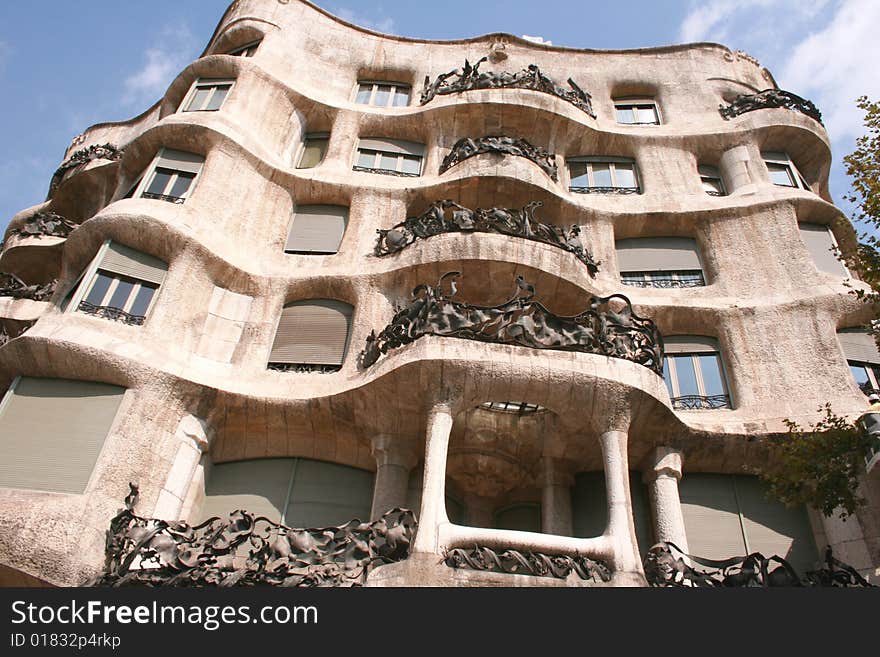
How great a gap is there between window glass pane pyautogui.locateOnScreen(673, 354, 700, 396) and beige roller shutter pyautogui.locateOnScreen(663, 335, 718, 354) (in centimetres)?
15

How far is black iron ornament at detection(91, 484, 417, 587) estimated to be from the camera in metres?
9.41

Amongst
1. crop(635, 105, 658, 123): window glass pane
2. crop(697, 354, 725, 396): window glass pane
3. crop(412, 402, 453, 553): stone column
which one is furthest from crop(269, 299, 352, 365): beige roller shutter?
crop(635, 105, 658, 123): window glass pane

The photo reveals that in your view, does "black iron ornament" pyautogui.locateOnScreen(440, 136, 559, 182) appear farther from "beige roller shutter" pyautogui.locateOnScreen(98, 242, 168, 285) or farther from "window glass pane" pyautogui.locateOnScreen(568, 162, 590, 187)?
"beige roller shutter" pyautogui.locateOnScreen(98, 242, 168, 285)

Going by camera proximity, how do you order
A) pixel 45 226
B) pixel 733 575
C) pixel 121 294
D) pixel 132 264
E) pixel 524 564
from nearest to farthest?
pixel 524 564, pixel 733 575, pixel 121 294, pixel 132 264, pixel 45 226

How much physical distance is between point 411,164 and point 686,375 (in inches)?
348

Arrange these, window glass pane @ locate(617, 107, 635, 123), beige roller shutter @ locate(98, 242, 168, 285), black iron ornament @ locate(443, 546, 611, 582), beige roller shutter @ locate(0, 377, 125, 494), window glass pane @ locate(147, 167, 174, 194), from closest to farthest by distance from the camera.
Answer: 1. black iron ornament @ locate(443, 546, 611, 582)
2. beige roller shutter @ locate(0, 377, 125, 494)
3. beige roller shutter @ locate(98, 242, 168, 285)
4. window glass pane @ locate(147, 167, 174, 194)
5. window glass pane @ locate(617, 107, 635, 123)

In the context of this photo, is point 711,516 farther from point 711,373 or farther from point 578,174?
point 578,174

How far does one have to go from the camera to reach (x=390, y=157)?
60.8ft

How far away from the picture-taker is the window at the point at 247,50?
793 inches

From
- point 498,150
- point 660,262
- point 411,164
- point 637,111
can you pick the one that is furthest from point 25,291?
point 637,111

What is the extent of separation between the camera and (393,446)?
12.3m

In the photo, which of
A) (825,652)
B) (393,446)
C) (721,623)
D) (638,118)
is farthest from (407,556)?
(638,118)

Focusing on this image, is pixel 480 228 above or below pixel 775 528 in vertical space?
above

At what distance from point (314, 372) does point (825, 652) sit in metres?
9.35
